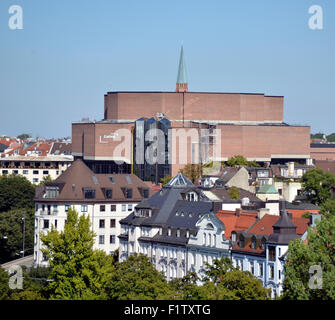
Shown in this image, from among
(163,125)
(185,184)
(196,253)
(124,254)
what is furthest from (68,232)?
(163,125)

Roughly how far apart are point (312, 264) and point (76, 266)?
862 inches

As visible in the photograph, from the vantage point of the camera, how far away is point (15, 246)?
116312 mm

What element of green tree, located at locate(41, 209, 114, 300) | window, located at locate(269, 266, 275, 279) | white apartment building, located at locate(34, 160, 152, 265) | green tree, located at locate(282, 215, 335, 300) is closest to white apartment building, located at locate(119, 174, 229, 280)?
window, located at locate(269, 266, 275, 279)

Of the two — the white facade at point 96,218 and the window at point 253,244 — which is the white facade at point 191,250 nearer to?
the window at point 253,244

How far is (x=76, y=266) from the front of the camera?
73.7 metres

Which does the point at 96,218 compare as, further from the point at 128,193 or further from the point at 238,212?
the point at 238,212

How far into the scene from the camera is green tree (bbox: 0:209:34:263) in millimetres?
115188

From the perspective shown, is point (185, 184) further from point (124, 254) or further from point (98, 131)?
point (98, 131)

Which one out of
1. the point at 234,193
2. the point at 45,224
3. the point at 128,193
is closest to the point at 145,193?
the point at 128,193

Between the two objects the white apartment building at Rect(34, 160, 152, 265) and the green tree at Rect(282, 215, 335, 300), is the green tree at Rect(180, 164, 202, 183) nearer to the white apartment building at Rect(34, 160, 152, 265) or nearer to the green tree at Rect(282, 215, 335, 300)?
the white apartment building at Rect(34, 160, 152, 265)

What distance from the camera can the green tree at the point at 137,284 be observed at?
2477 inches

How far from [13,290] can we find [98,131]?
122979 millimetres

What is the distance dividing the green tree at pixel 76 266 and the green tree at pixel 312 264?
14.8 metres

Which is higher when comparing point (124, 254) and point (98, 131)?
point (98, 131)
